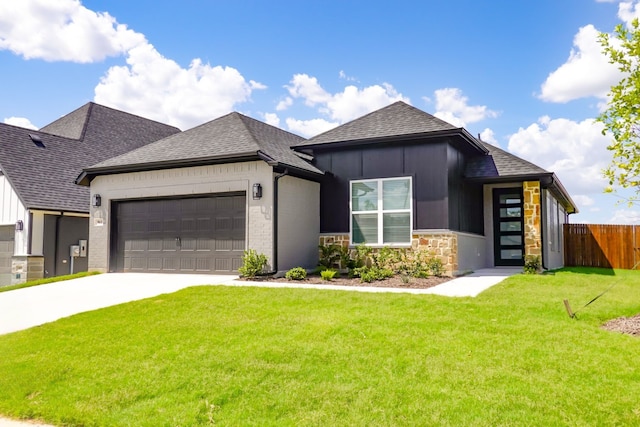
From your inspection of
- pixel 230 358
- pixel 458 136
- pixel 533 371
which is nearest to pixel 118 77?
pixel 458 136

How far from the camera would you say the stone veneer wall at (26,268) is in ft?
51.8

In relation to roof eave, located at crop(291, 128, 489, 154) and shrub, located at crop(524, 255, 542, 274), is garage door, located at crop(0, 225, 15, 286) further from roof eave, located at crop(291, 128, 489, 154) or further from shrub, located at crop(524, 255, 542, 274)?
shrub, located at crop(524, 255, 542, 274)

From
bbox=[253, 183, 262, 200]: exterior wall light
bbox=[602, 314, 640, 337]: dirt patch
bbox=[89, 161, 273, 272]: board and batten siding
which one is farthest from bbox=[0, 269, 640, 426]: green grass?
bbox=[253, 183, 262, 200]: exterior wall light

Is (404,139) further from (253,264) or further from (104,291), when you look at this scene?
(104,291)

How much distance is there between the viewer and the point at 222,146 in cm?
1343

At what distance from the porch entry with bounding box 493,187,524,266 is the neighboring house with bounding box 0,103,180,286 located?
46.2 feet

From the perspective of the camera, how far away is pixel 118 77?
1416cm

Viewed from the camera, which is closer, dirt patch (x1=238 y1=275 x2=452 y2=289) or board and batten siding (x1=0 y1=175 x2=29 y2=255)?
dirt patch (x1=238 y1=275 x2=452 y2=289)

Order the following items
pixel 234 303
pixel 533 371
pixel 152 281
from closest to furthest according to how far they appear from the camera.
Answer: pixel 533 371
pixel 234 303
pixel 152 281

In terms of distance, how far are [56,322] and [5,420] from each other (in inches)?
141

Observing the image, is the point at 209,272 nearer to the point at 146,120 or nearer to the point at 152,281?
the point at 152,281

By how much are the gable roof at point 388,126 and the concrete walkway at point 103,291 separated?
3.96 meters

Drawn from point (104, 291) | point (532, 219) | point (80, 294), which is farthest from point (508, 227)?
point (80, 294)

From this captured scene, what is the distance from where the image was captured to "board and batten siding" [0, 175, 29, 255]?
15945 mm
